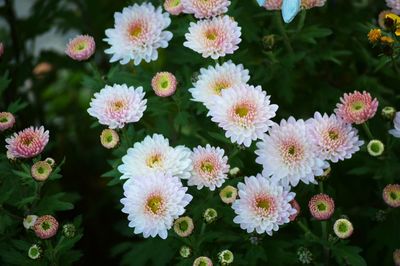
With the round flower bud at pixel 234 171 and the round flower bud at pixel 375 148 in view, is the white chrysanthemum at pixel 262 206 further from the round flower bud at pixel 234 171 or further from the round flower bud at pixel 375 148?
the round flower bud at pixel 375 148

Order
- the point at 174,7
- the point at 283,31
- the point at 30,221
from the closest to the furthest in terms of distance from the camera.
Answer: the point at 30,221 < the point at 174,7 < the point at 283,31

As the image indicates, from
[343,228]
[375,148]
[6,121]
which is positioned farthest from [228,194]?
[6,121]

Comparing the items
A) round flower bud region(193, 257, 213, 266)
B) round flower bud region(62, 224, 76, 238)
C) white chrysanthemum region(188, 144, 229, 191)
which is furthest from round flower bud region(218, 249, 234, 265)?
round flower bud region(62, 224, 76, 238)

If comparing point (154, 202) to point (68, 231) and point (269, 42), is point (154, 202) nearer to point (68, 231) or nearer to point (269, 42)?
point (68, 231)

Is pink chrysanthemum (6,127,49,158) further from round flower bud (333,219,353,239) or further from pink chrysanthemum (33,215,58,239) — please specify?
round flower bud (333,219,353,239)

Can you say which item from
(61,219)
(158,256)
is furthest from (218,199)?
(61,219)

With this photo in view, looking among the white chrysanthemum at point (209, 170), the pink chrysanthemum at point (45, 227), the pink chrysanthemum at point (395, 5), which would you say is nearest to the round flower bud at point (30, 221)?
the pink chrysanthemum at point (45, 227)
